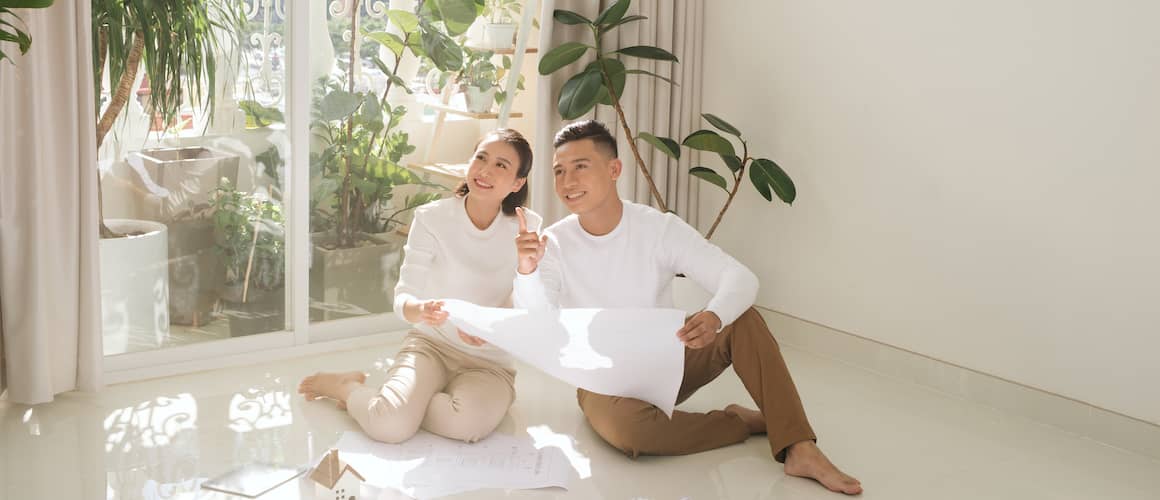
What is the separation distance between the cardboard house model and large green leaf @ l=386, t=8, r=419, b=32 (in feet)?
6.09

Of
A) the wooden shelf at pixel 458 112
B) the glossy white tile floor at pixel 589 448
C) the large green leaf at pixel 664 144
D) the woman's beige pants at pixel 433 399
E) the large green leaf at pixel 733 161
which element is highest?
the wooden shelf at pixel 458 112

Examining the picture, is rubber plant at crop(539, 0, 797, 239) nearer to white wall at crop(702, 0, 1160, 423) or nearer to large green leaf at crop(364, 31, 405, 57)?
white wall at crop(702, 0, 1160, 423)

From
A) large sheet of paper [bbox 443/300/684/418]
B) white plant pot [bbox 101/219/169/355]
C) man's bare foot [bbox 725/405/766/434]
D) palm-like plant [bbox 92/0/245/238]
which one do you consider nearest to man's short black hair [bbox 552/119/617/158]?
large sheet of paper [bbox 443/300/684/418]

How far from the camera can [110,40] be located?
321 centimetres

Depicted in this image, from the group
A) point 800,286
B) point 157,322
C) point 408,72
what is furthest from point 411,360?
point 800,286

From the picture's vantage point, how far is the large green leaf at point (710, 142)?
12.4 feet

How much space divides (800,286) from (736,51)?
0.96 metres

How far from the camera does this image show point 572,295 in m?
2.94

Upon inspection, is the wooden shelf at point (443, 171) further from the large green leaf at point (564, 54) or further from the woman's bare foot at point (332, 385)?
the woman's bare foot at point (332, 385)

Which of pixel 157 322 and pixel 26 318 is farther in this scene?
pixel 157 322

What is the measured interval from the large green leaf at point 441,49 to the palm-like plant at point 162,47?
678mm

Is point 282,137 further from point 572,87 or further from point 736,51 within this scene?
point 736,51

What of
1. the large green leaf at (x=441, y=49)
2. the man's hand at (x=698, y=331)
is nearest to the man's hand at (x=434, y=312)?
the man's hand at (x=698, y=331)

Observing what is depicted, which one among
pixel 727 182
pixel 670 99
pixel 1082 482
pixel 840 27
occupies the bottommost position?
pixel 1082 482
